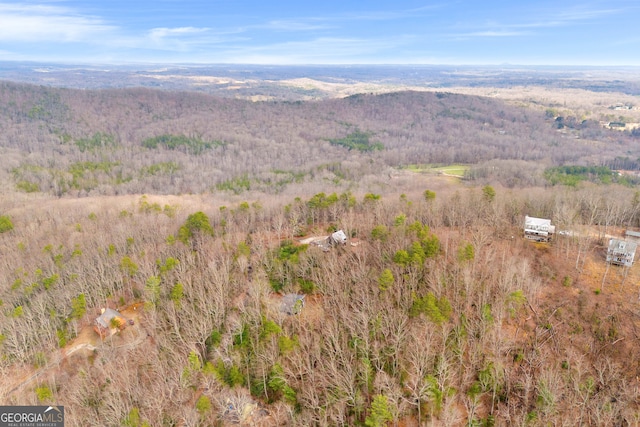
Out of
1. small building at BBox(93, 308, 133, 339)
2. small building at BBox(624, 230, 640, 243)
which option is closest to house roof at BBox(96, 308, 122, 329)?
small building at BBox(93, 308, 133, 339)

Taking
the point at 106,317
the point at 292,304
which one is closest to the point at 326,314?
the point at 292,304

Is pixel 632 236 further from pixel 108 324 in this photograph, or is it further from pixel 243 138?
pixel 243 138

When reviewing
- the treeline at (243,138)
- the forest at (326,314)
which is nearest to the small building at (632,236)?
the forest at (326,314)

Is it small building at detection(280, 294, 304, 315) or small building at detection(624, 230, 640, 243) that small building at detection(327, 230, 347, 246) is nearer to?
small building at detection(280, 294, 304, 315)

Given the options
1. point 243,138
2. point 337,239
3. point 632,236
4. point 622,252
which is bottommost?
point 337,239

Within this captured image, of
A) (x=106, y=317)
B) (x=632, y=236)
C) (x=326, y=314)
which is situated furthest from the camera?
(x=632, y=236)

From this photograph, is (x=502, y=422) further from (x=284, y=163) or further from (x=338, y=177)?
(x=284, y=163)

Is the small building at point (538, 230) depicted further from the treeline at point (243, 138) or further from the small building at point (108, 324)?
the treeline at point (243, 138)
